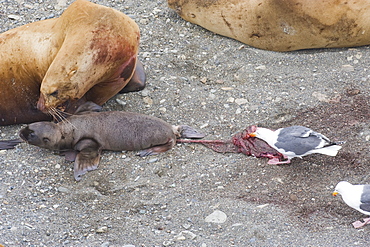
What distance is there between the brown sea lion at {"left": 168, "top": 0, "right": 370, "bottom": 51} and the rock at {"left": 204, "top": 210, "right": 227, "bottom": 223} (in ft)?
8.47

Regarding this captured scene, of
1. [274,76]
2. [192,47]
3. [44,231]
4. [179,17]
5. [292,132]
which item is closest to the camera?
[44,231]

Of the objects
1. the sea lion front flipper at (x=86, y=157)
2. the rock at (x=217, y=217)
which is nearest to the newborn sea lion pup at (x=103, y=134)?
the sea lion front flipper at (x=86, y=157)

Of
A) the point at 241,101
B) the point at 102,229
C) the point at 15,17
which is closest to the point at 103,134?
the point at 102,229

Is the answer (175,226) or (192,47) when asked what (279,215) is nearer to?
(175,226)

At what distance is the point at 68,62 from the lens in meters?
4.87

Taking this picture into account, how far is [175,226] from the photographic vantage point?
Answer: 412cm

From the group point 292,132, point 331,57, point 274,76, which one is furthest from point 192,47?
point 292,132

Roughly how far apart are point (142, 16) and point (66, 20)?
1.77 meters

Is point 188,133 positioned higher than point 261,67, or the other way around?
point 261,67

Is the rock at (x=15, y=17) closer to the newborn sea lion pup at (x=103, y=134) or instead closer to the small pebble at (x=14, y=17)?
the small pebble at (x=14, y=17)

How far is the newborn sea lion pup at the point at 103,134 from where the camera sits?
5.07 m

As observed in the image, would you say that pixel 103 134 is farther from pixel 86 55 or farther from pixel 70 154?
pixel 86 55

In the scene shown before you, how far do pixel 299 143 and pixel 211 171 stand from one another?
2.44 ft

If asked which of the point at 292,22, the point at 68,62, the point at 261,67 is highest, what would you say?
the point at 292,22
